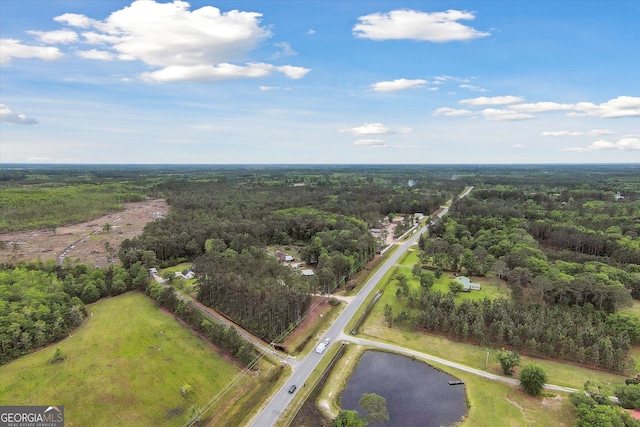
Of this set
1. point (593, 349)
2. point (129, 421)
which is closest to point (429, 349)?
point (593, 349)

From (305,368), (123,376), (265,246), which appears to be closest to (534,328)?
(305,368)

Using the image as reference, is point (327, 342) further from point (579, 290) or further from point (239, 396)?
point (579, 290)

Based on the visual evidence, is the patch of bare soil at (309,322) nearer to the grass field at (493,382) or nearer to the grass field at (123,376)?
the grass field at (493,382)

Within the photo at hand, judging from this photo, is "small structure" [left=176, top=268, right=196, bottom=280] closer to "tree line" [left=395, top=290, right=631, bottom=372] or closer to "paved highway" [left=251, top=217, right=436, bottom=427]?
"paved highway" [left=251, top=217, right=436, bottom=427]

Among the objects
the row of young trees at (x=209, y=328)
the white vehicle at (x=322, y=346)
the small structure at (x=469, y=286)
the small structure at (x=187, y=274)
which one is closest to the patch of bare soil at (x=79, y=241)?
the small structure at (x=187, y=274)

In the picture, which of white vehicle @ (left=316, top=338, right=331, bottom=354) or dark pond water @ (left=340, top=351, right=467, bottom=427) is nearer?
dark pond water @ (left=340, top=351, right=467, bottom=427)

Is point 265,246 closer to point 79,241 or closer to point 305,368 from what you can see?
point 305,368

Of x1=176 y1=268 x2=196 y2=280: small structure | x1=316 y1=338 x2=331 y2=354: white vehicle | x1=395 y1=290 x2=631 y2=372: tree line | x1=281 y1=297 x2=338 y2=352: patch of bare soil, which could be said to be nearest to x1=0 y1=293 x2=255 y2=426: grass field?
x1=281 y1=297 x2=338 y2=352: patch of bare soil
